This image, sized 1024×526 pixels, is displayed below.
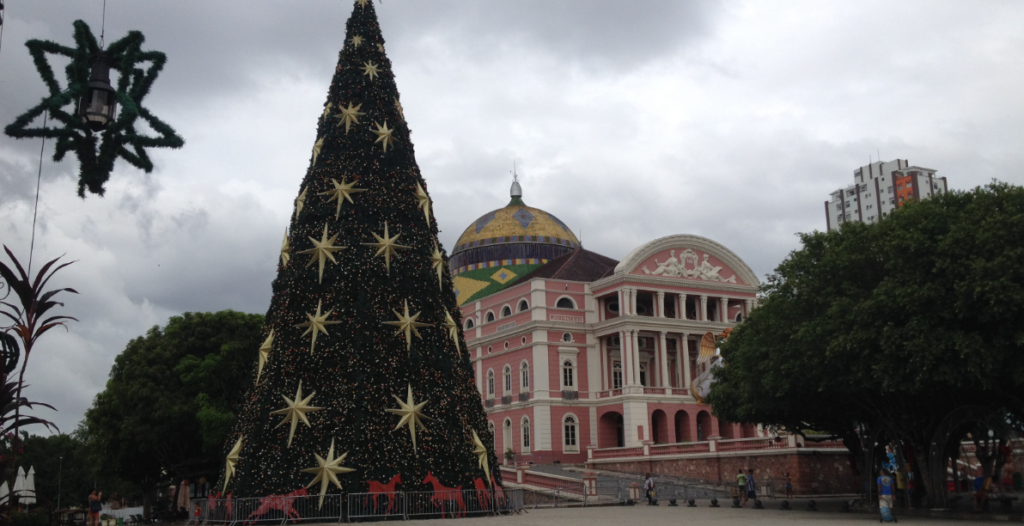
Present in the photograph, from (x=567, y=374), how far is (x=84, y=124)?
154ft

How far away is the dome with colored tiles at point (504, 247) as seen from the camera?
64.8m

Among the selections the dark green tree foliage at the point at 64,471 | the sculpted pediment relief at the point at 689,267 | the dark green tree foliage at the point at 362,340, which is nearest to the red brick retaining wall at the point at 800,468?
the sculpted pediment relief at the point at 689,267

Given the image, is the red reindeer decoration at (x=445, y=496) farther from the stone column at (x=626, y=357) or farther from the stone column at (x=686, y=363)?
the stone column at (x=686, y=363)

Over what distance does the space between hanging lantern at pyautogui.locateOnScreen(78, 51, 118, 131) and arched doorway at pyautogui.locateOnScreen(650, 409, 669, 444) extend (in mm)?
46389

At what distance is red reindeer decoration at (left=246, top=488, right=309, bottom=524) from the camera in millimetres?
18203

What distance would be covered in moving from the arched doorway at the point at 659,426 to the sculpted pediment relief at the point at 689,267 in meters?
8.22

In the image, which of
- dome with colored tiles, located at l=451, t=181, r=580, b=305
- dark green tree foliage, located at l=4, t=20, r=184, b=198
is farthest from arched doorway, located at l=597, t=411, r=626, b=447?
dark green tree foliage, located at l=4, t=20, r=184, b=198

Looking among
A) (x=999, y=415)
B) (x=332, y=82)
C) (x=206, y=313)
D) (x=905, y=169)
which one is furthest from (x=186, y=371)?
(x=905, y=169)

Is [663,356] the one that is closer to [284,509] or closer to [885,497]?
[885,497]

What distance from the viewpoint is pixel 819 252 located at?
85.1ft

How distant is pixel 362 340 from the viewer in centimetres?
1958

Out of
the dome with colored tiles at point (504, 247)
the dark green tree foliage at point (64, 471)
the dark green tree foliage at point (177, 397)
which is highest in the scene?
the dome with colored tiles at point (504, 247)

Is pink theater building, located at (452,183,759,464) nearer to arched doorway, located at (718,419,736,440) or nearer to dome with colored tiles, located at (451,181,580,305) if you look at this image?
arched doorway, located at (718,419,736,440)

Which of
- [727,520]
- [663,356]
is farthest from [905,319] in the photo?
[663,356]
